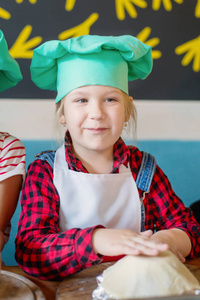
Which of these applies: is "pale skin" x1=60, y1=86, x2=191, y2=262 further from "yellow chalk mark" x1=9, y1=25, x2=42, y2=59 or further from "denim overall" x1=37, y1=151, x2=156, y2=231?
"yellow chalk mark" x1=9, y1=25, x2=42, y2=59

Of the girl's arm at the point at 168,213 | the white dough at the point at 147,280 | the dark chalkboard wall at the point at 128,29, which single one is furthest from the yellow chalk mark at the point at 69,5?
the white dough at the point at 147,280

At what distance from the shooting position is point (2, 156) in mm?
1231

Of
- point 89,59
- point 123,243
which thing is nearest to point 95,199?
point 123,243

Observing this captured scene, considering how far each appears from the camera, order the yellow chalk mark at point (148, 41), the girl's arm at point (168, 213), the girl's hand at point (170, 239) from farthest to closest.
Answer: the yellow chalk mark at point (148, 41)
the girl's arm at point (168, 213)
the girl's hand at point (170, 239)

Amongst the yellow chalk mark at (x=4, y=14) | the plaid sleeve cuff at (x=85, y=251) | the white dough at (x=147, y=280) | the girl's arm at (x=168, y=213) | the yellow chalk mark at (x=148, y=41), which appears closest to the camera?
the white dough at (x=147, y=280)

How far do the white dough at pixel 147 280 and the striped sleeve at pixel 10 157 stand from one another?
1.61 ft

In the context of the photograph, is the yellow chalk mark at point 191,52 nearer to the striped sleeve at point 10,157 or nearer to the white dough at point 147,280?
the striped sleeve at point 10,157

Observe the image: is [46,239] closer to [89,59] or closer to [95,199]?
[95,199]

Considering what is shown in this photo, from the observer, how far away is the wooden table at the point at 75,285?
0.86 m

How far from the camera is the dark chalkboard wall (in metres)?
1.52

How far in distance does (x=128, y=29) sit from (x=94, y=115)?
65cm

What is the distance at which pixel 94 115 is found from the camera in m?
1.09

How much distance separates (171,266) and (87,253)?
0.21 meters

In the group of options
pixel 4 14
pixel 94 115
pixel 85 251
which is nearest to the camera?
pixel 85 251
